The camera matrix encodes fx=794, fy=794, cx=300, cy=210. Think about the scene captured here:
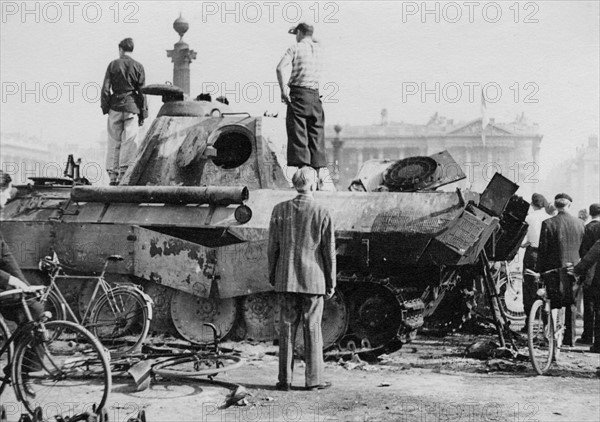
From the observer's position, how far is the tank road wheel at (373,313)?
9.41 meters

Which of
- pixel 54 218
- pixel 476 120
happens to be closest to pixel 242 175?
pixel 54 218

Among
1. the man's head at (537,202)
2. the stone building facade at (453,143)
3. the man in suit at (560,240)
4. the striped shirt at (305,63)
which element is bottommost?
the man in suit at (560,240)

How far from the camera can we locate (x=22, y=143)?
41.3 metres

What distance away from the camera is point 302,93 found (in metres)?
9.68

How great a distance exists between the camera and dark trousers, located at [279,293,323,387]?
7.64 metres

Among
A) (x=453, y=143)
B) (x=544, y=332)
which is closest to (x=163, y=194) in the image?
(x=544, y=332)

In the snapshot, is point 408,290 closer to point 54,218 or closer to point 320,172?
point 320,172

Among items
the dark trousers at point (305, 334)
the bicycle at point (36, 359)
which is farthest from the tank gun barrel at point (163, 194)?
the bicycle at point (36, 359)

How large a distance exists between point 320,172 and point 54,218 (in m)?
3.61

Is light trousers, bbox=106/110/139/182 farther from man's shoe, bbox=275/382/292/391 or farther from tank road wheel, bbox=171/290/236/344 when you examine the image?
man's shoe, bbox=275/382/292/391

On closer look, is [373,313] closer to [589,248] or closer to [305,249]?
[305,249]

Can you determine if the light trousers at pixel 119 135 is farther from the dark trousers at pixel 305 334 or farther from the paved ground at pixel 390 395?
the dark trousers at pixel 305 334

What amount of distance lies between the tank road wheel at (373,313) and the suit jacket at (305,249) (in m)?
1.82

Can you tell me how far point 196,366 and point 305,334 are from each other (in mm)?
1124
